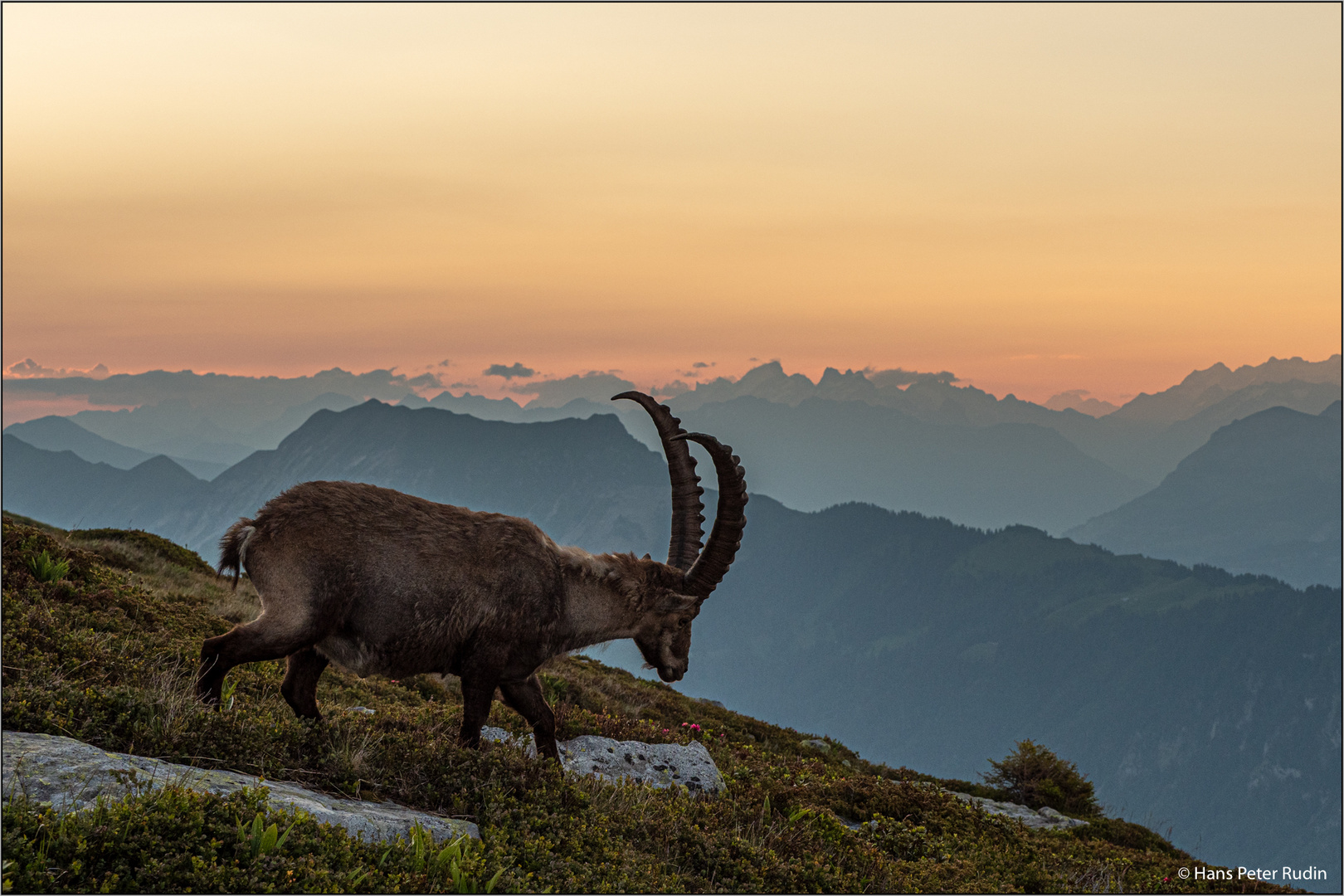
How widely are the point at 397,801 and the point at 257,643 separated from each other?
2055mm

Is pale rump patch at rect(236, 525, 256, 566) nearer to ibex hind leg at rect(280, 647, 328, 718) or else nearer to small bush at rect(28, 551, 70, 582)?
ibex hind leg at rect(280, 647, 328, 718)

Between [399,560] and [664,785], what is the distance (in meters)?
5.76

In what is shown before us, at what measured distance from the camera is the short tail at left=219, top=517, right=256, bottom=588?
31.5 ft

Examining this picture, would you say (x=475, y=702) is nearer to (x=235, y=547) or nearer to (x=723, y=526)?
(x=235, y=547)

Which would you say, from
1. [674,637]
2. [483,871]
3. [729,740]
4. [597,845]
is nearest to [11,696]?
[483,871]

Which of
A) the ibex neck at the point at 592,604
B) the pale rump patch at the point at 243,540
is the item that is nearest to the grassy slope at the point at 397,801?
the pale rump patch at the point at 243,540

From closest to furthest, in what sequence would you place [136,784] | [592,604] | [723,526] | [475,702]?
[136,784] < [475,702] < [592,604] < [723,526]

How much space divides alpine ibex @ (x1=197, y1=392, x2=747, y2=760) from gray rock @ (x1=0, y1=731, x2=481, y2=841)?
65.2 inches

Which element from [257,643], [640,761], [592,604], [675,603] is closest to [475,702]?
[592,604]

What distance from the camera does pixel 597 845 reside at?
878 cm

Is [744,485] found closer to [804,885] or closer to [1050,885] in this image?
[804,885]

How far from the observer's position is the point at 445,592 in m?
10.1

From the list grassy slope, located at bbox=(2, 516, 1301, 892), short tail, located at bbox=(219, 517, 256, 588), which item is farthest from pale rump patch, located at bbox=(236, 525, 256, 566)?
grassy slope, located at bbox=(2, 516, 1301, 892)

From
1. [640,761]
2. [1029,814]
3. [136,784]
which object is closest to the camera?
[136,784]
